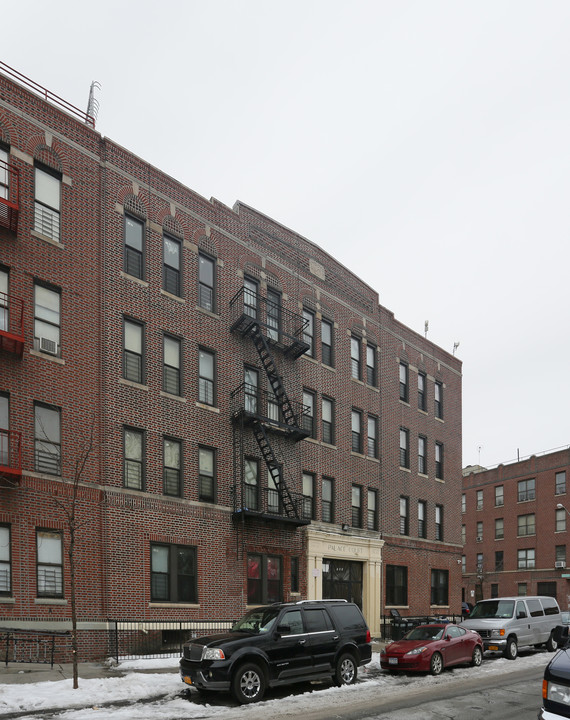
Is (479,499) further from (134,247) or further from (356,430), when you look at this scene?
(134,247)

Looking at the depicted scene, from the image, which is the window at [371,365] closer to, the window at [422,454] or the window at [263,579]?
the window at [422,454]

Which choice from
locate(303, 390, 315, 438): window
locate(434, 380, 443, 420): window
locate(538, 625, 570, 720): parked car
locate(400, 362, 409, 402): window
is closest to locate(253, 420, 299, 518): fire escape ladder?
locate(303, 390, 315, 438): window

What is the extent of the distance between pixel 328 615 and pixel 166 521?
789cm

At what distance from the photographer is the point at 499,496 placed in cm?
6788

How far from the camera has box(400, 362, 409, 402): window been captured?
38.4 metres

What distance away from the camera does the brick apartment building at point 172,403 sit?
68.6ft

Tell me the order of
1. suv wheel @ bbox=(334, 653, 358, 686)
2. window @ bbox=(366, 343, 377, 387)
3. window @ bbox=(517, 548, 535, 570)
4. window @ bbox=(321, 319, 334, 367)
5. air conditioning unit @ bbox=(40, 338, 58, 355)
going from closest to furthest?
suv wheel @ bbox=(334, 653, 358, 686) → air conditioning unit @ bbox=(40, 338, 58, 355) → window @ bbox=(321, 319, 334, 367) → window @ bbox=(366, 343, 377, 387) → window @ bbox=(517, 548, 535, 570)

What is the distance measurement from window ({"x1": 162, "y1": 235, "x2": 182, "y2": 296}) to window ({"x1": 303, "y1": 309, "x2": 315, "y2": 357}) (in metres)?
7.05

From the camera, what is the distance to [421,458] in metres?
39.3

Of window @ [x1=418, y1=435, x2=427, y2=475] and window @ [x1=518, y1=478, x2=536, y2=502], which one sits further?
window @ [x1=518, y1=478, x2=536, y2=502]

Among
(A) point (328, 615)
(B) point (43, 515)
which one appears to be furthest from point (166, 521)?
(A) point (328, 615)

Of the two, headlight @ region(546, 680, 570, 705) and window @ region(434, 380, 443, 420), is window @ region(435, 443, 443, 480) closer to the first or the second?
window @ region(434, 380, 443, 420)

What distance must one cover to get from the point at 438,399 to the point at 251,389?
53.2 feet

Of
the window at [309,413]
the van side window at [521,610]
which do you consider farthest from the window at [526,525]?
the van side window at [521,610]
